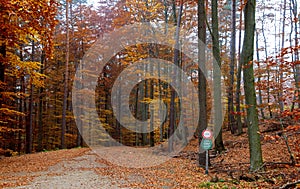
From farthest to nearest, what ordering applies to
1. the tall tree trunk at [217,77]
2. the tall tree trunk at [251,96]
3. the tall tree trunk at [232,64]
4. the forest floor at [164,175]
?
the tall tree trunk at [232,64] < the tall tree trunk at [217,77] < the tall tree trunk at [251,96] < the forest floor at [164,175]

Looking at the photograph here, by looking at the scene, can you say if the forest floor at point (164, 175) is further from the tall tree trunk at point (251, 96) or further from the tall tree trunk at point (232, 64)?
the tall tree trunk at point (232, 64)

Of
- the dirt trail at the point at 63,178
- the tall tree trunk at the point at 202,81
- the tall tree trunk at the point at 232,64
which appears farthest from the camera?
the tall tree trunk at the point at 232,64

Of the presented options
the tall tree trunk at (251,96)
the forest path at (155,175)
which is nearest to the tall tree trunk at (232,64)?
the forest path at (155,175)

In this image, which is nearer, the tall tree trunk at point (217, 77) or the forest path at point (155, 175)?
the forest path at point (155, 175)

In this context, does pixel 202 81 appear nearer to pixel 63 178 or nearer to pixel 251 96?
pixel 251 96

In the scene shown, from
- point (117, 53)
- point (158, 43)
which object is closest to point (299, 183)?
point (158, 43)

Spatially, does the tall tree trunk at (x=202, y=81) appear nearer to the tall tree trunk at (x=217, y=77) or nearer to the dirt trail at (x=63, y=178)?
the tall tree trunk at (x=217, y=77)

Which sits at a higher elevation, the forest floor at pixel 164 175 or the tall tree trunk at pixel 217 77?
the tall tree trunk at pixel 217 77

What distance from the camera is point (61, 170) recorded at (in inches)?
372

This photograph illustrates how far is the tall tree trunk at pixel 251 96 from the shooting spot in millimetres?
7805

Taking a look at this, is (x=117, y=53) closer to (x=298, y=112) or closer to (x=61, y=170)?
(x=61, y=170)

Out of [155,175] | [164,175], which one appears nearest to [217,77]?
[164,175]

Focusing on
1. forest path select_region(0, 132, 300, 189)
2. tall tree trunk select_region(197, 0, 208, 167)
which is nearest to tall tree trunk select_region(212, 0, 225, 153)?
forest path select_region(0, 132, 300, 189)

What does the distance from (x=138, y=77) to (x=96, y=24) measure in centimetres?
599
